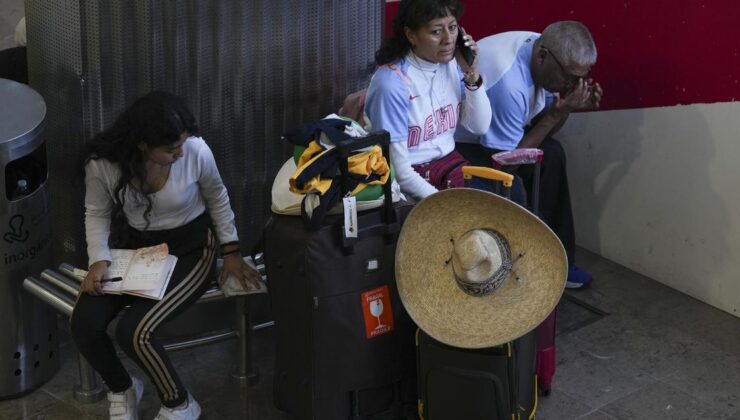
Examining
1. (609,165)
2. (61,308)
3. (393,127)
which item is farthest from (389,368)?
(609,165)

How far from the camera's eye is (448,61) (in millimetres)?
3699

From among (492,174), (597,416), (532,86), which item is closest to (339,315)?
(492,174)

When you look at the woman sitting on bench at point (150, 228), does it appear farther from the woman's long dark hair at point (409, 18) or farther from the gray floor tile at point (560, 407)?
the gray floor tile at point (560, 407)

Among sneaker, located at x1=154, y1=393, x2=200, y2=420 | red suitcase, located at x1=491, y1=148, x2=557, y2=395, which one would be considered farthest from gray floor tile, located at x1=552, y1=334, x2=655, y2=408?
sneaker, located at x1=154, y1=393, x2=200, y2=420

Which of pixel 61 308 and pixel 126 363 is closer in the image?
pixel 61 308

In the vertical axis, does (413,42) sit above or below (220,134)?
above

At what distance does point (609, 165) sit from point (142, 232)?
7.27ft

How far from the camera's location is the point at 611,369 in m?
3.77

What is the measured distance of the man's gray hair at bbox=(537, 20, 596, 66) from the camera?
155 inches

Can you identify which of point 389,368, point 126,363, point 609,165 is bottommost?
point 126,363

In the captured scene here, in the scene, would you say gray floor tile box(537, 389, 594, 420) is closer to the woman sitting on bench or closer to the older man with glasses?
the older man with glasses

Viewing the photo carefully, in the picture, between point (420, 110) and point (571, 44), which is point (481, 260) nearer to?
point (420, 110)

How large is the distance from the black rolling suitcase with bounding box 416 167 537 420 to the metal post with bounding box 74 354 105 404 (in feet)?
4.01

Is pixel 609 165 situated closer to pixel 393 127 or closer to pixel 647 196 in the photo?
pixel 647 196
